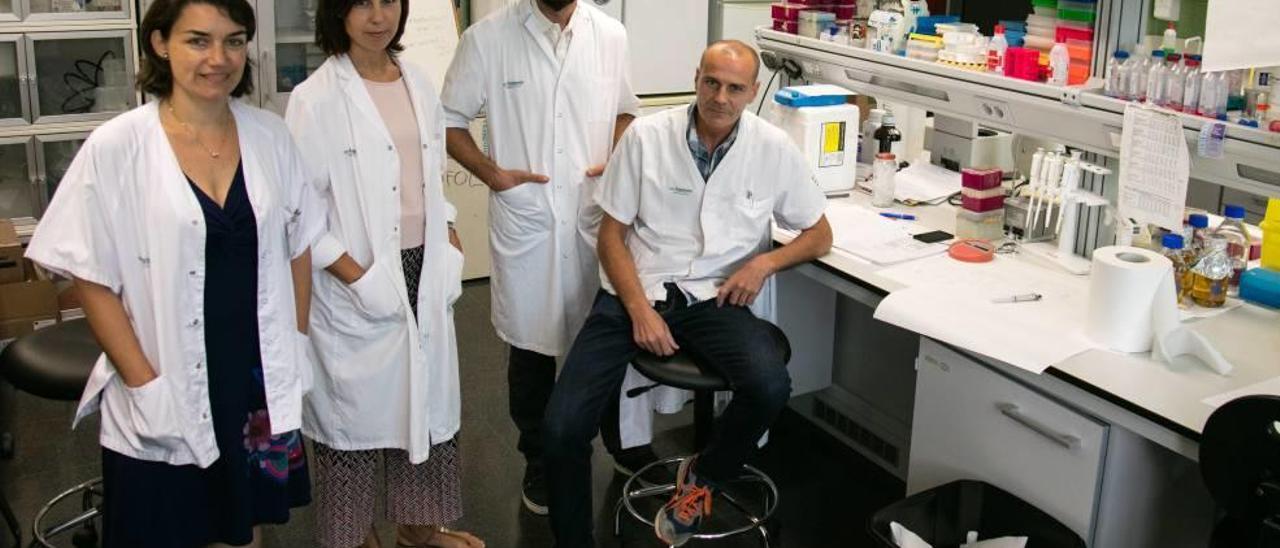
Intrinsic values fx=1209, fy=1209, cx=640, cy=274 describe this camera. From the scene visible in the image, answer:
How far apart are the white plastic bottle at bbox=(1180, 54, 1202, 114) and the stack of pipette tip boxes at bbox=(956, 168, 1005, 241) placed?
0.58 meters

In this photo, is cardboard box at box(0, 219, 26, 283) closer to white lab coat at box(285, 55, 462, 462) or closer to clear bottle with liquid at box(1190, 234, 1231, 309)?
white lab coat at box(285, 55, 462, 462)

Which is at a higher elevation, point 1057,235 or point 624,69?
point 624,69

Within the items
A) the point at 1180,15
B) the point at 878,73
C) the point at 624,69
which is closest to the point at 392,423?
the point at 624,69

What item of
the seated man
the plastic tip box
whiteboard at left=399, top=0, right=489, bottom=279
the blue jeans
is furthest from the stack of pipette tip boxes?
whiteboard at left=399, top=0, right=489, bottom=279

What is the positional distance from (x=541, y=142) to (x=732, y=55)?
1.81ft

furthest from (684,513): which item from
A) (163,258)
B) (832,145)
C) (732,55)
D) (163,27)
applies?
(163,27)

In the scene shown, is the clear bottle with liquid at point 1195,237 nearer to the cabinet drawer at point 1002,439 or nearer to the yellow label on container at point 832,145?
the cabinet drawer at point 1002,439

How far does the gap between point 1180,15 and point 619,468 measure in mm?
1798

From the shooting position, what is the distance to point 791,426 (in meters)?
3.66

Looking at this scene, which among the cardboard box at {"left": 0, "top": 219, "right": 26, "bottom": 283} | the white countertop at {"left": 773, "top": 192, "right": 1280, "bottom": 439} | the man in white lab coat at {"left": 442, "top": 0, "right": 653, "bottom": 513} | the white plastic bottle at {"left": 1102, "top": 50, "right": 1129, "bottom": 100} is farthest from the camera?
the cardboard box at {"left": 0, "top": 219, "right": 26, "bottom": 283}

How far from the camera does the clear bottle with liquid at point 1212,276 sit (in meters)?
2.58

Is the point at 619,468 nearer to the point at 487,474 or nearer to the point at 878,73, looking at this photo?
the point at 487,474

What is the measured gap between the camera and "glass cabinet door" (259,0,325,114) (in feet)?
14.5

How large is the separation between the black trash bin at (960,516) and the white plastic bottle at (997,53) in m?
1.04
